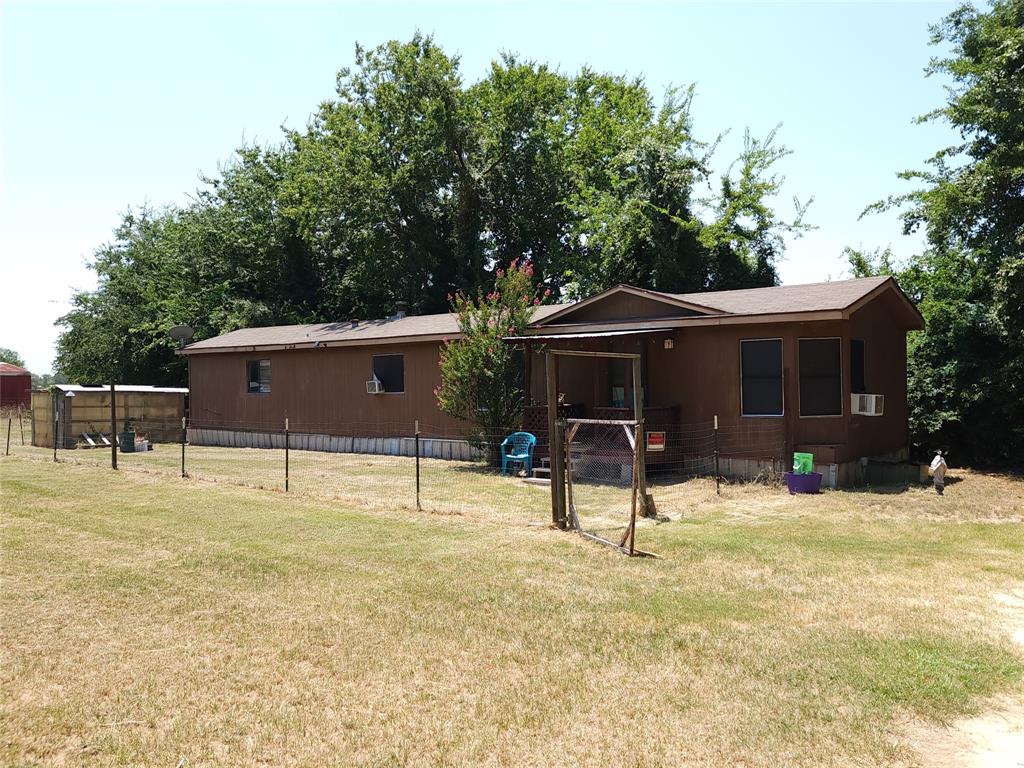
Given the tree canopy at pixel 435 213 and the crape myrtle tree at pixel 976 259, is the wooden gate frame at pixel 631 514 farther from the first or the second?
the tree canopy at pixel 435 213

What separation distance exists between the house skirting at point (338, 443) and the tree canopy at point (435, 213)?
24.9 feet

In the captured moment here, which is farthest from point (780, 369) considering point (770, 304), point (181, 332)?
point (181, 332)

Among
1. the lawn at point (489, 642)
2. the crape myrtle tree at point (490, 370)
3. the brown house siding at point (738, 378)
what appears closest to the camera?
the lawn at point (489, 642)

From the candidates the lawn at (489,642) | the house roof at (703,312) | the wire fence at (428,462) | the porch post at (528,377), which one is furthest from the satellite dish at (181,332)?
the lawn at (489,642)

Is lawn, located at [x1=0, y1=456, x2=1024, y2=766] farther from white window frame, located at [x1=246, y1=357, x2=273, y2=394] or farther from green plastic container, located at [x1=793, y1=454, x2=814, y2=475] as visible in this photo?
white window frame, located at [x1=246, y1=357, x2=273, y2=394]

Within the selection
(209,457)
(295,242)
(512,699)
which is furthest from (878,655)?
(295,242)

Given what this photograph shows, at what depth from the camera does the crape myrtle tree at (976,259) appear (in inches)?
591

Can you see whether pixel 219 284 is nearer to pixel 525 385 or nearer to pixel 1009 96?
pixel 525 385

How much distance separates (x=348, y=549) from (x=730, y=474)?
7.76 meters

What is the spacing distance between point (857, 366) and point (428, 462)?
8760mm

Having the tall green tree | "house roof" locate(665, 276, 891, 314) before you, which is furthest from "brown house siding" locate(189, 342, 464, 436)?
the tall green tree

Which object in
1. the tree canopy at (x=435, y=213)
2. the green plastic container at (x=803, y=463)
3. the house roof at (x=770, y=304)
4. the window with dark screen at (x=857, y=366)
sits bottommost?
the green plastic container at (x=803, y=463)

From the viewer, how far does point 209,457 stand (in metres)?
Answer: 18.5

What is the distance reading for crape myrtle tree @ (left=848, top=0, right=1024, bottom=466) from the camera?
15008mm
